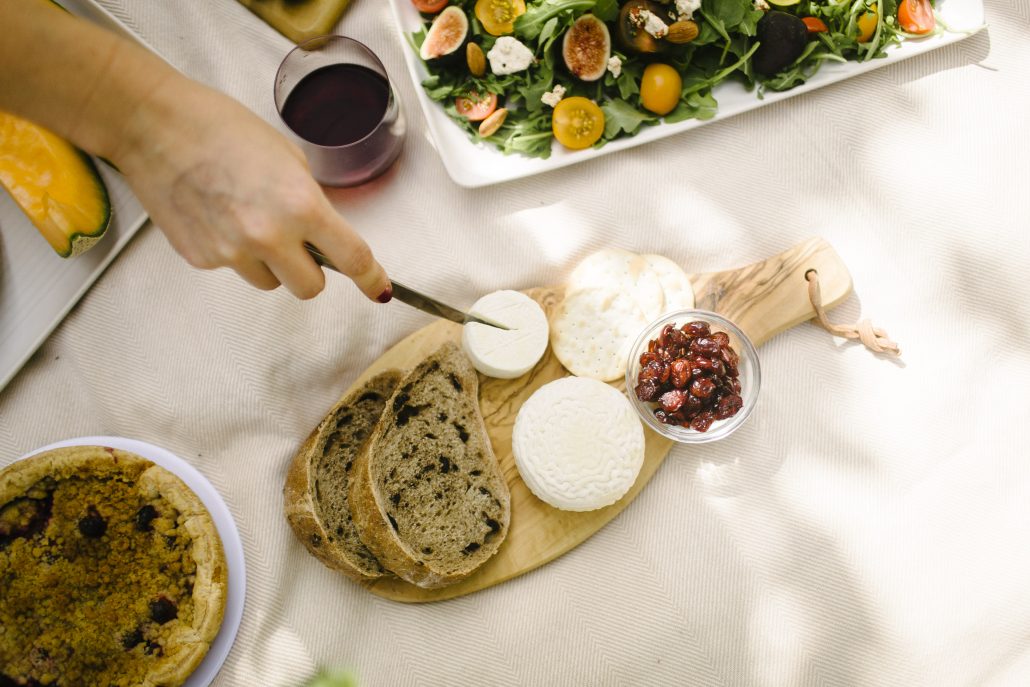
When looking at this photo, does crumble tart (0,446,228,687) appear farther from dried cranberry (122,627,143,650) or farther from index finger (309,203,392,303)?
index finger (309,203,392,303)

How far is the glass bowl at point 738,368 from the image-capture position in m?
1.76

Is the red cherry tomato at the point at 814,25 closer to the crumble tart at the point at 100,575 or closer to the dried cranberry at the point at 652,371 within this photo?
the dried cranberry at the point at 652,371

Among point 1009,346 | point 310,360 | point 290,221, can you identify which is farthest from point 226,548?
point 1009,346

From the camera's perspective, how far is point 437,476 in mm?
1755

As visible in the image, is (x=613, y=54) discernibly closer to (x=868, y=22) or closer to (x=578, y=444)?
(x=868, y=22)

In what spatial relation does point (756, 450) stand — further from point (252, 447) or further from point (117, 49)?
point (117, 49)

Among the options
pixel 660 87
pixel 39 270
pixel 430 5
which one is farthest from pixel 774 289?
pixel 39 270

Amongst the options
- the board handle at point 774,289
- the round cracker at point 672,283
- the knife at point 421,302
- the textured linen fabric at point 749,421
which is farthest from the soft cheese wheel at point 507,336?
the board handle at point 774,289

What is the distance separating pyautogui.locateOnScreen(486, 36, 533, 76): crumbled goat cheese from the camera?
178 cm

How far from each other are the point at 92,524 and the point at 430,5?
4.88 ft

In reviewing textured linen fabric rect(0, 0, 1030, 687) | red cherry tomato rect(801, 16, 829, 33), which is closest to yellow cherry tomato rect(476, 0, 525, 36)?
textured linen fabric rect(0, 0, 1030, 687)

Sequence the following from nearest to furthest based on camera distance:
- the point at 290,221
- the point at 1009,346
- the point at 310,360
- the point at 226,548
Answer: the point at 290,221 < the point at 226,548 < the point at 310,360 < the point at 1009,346

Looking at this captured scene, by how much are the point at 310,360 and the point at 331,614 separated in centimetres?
63

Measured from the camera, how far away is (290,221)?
41.2 inches
